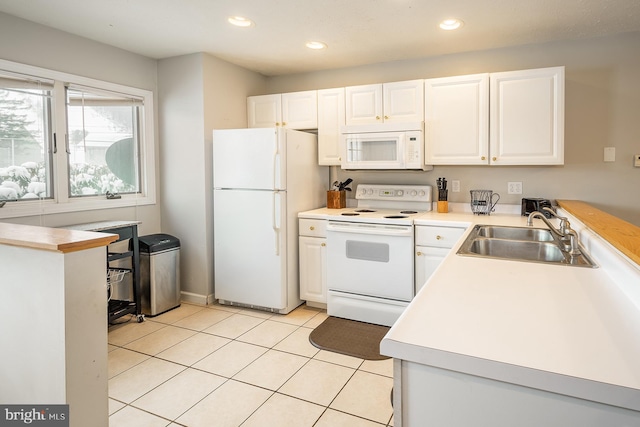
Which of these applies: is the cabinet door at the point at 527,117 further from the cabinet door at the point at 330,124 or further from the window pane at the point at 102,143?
the window pane at the point at 102,143

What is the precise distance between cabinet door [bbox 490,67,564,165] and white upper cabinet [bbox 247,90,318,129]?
1.62 m

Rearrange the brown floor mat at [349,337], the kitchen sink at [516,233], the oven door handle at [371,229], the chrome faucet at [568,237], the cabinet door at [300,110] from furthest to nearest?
the cabinet door at [300,110]
the oven door handle at [371,229]
the brown floor mat at [349,337]
the kitchen sink at [516,233]
the chrome faucet at [568,237]

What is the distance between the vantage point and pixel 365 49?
11.4ft

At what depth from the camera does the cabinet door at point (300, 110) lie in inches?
153

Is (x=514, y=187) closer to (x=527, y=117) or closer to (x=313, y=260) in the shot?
(x=527, y=117)

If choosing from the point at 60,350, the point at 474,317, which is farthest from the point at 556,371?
the point at 60,350

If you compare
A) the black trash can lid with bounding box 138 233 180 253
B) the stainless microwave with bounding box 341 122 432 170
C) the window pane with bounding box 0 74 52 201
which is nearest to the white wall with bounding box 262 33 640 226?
the stainless microwave with bounding box 341 122 432 170

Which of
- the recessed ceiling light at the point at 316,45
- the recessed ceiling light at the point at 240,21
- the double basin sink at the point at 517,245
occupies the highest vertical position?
the recessed ceiling light at the point at 316,45

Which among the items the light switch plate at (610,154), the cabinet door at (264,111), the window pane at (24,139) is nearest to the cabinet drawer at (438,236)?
the light switch plate at (610,154)

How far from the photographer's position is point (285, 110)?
402cm

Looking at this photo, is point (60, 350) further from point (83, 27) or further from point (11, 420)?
point (83, 27)

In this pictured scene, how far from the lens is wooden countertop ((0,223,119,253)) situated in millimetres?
1521

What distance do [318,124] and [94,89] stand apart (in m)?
1.94

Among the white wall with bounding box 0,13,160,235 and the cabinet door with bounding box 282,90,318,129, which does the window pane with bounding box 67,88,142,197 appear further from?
the cabinet door with bounding box 282,90,318,129
